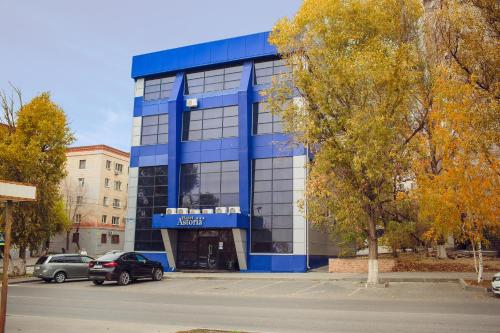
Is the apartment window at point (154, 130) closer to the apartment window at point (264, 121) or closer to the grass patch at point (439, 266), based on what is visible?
the apartment window at point (264, 121)

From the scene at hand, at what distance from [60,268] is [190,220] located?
8.97 meters

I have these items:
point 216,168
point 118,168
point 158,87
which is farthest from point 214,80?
point 118,168

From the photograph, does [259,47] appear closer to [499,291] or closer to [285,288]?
[285,288]

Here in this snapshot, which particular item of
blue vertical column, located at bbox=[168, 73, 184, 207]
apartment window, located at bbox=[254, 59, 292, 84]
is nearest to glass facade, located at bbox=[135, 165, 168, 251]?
blue vertical column, located at bbox=[168, 73, 184, 207]

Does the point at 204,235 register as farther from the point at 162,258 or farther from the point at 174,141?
the point at 174,141

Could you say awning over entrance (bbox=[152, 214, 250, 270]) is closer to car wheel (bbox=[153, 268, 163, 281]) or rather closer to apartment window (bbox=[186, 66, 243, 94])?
car wheel (bbox=[153, 268, 163, 281])

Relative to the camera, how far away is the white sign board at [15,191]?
333 inches

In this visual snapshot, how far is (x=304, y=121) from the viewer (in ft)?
69.9

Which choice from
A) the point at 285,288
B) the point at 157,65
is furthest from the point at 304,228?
the point at 157,65

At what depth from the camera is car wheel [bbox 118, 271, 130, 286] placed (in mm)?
23641

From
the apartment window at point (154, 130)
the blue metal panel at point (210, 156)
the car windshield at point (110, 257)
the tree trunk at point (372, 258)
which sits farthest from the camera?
the apartment window at point (154, 130)

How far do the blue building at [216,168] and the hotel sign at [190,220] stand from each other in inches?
2.7

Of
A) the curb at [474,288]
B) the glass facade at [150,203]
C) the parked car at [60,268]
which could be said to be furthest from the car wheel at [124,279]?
the curb at [474,288]

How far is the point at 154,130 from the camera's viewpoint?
1442 inches
